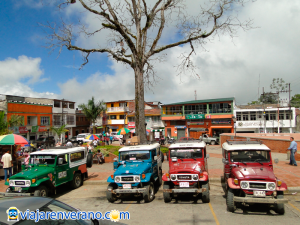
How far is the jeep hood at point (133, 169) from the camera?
814 cm

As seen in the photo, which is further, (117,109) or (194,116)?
(117,109)

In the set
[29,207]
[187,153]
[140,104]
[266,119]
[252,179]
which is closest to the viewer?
[29,207]

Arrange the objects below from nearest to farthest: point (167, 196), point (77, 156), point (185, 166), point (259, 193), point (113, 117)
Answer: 1. point (259, 193)
2. point (167, 196)
3. point (185, 166)
4. point (77, 156)
5. point (113, 117)

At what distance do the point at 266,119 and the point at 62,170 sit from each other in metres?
43.3

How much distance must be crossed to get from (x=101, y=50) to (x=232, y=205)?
41.1 ft

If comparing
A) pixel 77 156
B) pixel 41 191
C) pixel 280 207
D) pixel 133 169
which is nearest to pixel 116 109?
pixel 77 156

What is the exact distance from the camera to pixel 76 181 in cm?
1092

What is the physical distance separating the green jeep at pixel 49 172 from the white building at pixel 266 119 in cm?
3840

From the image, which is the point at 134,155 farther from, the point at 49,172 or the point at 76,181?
the point at 76,181

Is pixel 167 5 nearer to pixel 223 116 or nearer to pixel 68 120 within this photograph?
pixel 223 116

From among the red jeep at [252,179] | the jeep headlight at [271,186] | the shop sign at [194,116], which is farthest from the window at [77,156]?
the shop sign at [194,116]

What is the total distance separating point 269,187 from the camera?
255 inches

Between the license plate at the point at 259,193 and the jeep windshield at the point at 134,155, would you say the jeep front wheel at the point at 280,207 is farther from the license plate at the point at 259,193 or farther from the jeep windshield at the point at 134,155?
the jeep windshield at the point at 134,155

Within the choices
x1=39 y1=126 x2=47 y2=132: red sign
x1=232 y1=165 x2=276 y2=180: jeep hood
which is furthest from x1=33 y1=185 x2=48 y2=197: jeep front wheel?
x1=39 y1=126 x2=47 y2=132: red sign
